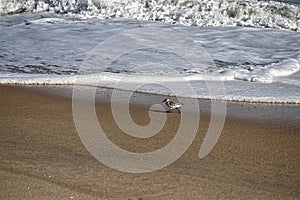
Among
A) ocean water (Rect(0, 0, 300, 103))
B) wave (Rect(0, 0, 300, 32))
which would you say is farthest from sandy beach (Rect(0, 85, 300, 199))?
wave (Rect(0, 0, 300, 32))

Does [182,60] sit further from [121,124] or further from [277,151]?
[277,151]

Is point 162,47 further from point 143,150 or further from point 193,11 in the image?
point 143,150

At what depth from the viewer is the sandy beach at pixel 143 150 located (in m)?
2.85

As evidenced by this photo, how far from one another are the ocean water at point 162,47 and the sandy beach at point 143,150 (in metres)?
1.14

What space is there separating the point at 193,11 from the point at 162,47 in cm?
395

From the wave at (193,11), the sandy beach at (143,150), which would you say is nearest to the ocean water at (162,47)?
the wave at (193,11)

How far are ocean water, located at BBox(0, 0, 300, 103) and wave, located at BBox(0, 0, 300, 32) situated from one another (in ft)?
0.08

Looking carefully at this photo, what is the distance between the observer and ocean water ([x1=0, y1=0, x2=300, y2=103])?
612 cm

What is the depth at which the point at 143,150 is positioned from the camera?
3641 mm

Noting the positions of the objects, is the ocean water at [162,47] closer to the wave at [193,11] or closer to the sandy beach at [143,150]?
the wave at [193,11]

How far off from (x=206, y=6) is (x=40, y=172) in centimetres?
983

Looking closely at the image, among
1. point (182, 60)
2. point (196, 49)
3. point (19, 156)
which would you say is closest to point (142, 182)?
point (19, 156)

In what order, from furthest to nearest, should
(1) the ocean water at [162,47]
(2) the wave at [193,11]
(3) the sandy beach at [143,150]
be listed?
(2) the wave at [193,11], (1) the ocean water at [162,47], (3) the sandy beach at [143,150]

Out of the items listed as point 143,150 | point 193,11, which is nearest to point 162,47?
point 193,11
